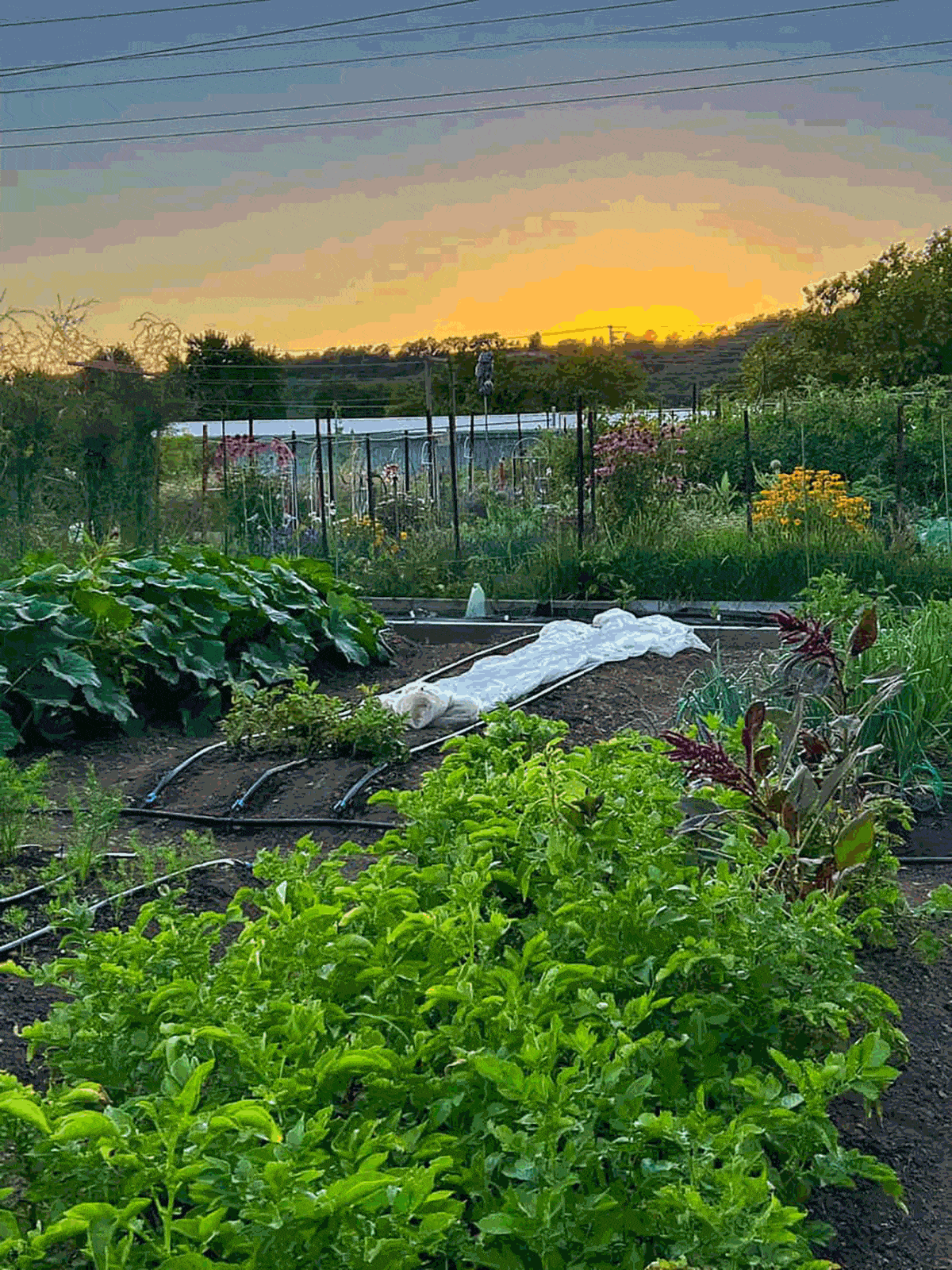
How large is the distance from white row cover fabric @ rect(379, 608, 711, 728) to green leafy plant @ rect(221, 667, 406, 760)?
0.41m

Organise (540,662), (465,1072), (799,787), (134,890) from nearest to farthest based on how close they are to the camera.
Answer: (465,1072) → (799,787) → (134,890) → (540,662)

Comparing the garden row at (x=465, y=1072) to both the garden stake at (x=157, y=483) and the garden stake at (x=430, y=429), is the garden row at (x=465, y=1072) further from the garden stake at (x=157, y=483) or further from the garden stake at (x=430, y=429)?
the garden stake at (x=430, y=429)

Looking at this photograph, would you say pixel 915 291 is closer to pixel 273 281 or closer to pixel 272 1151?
pixel 273 281

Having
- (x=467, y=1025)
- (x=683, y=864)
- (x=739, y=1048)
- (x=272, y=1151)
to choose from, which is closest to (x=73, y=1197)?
(x=272, y=1151)

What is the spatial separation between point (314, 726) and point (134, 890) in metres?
2.01

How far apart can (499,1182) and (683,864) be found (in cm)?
116

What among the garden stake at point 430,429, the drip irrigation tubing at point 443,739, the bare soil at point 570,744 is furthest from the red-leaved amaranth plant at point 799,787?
the garden stake at point 430,429

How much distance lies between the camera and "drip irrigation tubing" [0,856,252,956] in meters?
3.70

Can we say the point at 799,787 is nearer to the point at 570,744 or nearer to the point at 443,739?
the point at 570,744

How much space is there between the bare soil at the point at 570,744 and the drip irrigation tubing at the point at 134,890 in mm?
22

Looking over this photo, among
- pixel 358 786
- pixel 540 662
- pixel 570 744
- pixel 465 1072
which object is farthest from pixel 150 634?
pixel 465 1072

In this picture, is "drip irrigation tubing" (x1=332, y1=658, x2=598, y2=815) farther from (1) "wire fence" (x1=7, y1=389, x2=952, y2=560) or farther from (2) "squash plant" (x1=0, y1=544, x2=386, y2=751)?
(1) "wire fence" (x1=7, y1=389, x2=952, y2=560)

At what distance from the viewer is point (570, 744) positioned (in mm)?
6121

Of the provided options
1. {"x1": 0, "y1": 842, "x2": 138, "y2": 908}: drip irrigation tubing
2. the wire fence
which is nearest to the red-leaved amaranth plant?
{"x1": 0, "y1": 842, "x2": 138, "y2": 908}: drip irrigation tubing
